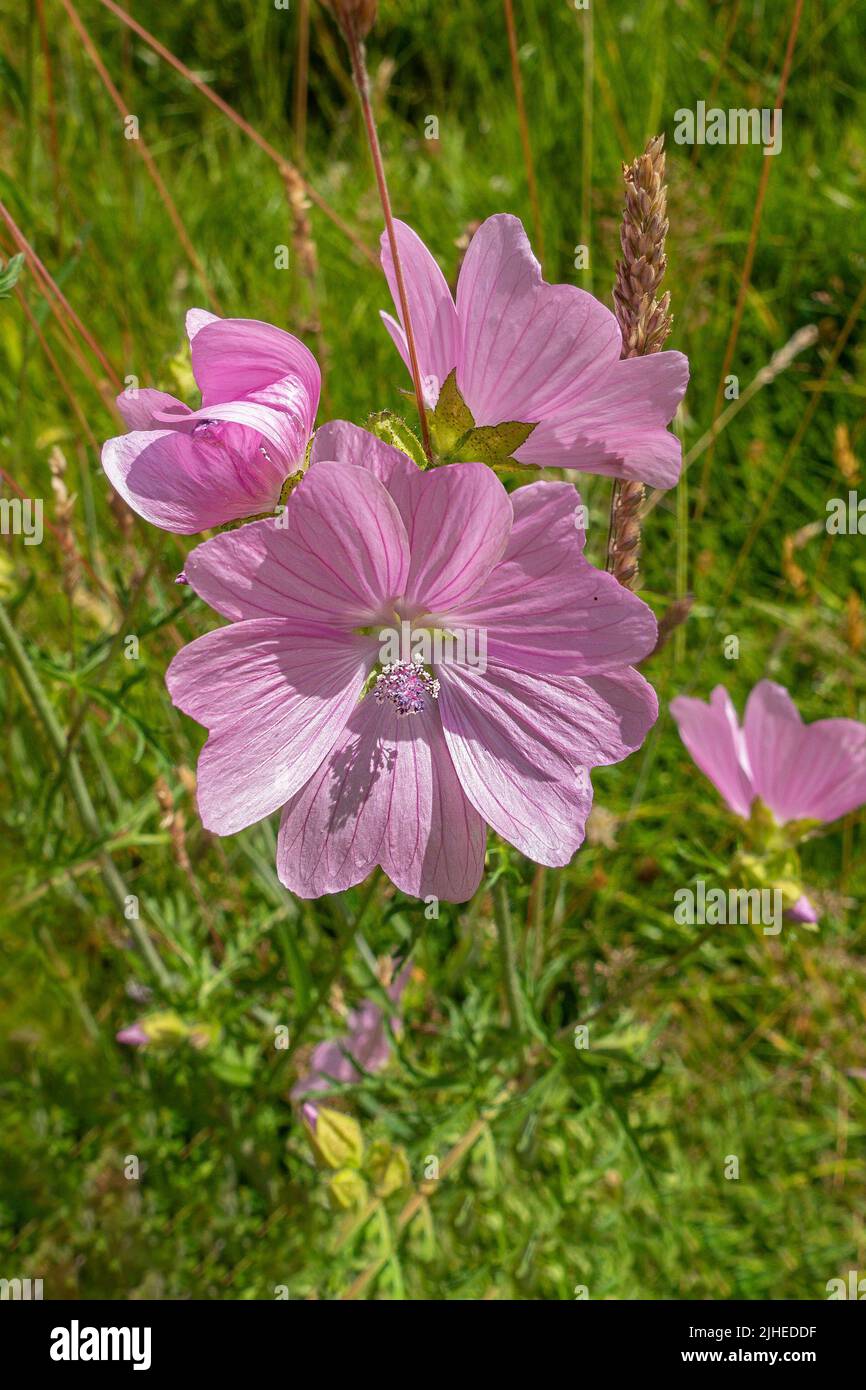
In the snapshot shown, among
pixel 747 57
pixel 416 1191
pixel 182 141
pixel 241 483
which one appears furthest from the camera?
pixel 182 141

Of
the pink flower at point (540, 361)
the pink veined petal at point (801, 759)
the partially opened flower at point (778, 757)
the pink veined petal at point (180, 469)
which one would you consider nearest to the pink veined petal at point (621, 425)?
the pink flower at point (540, 361)

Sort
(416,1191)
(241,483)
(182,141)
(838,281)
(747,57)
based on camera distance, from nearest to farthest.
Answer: (241,483), (416,1191), (838,281), (747,57), (182,141)

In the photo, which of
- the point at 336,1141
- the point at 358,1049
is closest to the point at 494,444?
the point at 336,1141

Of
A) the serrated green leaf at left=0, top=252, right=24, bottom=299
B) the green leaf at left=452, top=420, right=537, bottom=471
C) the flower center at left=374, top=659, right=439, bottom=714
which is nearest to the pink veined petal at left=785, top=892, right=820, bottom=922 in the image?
the flower center at left=374, top=659, right=439, bottom=714

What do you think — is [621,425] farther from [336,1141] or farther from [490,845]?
[336,1141]
